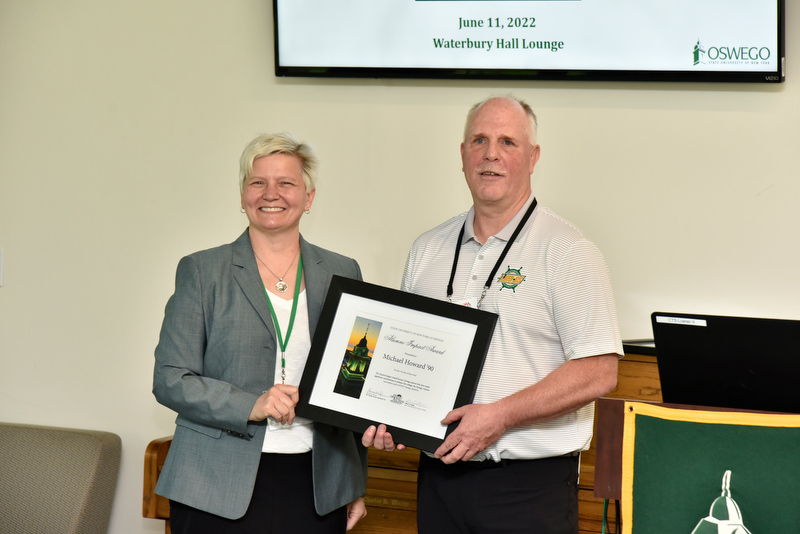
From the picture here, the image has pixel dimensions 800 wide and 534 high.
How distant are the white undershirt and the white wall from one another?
1.01 m

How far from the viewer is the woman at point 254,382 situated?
1.79 m

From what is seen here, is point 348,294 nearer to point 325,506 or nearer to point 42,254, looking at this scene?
point 325,506

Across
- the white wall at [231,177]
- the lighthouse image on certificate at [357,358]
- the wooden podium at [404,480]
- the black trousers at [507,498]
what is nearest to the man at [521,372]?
the black trousers at [507,498]

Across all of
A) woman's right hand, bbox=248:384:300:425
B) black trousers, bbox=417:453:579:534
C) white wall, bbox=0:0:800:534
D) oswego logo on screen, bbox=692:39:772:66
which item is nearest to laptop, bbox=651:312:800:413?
black trousers, bbox=417:453:579:534

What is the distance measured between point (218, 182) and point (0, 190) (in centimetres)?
99

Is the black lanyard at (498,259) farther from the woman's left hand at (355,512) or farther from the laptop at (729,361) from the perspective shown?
the woman's left hand at (355,512)

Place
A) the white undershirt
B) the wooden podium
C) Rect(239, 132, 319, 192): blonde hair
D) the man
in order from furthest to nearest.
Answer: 1. the wooden podium
2. Rect(239, 132, 319, 192): blonde hair
3. the white undershirt
4. the man

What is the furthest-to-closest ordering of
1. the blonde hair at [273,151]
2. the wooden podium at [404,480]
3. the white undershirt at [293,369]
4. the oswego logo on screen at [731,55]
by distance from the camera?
the oswego logo on screen at [731,55]
the wooden podium at [404,480]
the blonde hair at [273,151]
the white undershirt at [293,369]

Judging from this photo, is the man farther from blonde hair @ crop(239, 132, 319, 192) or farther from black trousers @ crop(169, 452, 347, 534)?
blonde hair @ crop(239, 132, 319, 192)

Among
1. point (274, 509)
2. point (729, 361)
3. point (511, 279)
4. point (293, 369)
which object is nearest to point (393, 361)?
point (293, 369)

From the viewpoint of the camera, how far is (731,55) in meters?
2.62

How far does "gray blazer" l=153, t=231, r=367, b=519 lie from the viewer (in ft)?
5.87

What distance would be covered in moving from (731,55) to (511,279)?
1400 mm

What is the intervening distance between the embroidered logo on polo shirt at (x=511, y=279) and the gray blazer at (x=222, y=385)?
490 mm
